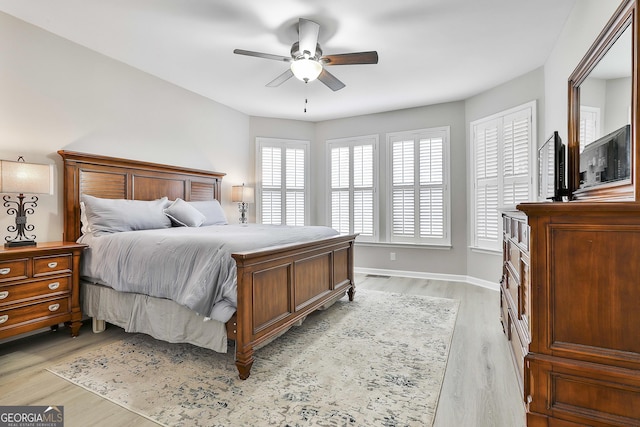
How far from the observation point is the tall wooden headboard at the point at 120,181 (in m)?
3.08

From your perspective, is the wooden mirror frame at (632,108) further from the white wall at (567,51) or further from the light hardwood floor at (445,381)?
the light hardwood floor at (445,381)

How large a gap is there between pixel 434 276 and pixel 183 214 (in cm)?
388

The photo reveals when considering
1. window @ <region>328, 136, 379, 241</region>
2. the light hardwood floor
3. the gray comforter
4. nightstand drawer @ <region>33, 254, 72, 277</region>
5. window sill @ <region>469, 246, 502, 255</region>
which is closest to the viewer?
the light hardwood floor

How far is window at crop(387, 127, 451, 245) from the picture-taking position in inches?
196

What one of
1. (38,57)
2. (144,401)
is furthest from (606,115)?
(38,57)

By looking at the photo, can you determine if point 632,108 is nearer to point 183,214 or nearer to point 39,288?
point 183,214

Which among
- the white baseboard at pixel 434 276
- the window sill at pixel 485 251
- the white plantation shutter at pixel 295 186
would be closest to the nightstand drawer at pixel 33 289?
the white plantation shutter at pixel 295 186

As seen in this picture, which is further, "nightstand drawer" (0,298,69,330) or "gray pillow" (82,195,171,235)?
"gray pillow" (82,195,171,235)

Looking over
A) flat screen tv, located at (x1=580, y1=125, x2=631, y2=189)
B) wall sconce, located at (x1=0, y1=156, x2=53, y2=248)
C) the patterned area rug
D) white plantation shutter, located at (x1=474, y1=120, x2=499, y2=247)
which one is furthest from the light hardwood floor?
white plantation shutter, located at (x1=474, y1=120, x2=499, y2=247)

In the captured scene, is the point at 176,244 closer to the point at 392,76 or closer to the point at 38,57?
the point at 38,57

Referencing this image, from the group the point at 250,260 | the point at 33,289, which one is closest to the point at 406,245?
the point at 250,260

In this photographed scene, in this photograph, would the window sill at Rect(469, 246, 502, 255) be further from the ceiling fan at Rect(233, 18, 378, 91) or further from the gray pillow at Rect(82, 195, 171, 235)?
the gray pillow at Rect(82, 195, 171, 235)

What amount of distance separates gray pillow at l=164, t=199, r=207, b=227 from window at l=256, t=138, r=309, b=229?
6.44ft

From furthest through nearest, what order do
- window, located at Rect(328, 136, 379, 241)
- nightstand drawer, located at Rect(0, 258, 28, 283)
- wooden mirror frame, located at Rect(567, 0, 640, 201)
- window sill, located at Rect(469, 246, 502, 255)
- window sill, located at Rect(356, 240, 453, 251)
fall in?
window, located at Rect(328, 136, 379, 241) → window sill, located at Rect(356, 240, 453, 251) → window sill, located at Rect(469, 246, 502, 255) → nightstand drawer, located at Rect(0, 258, 28, 283) → wooden mirror frame, located at Rect(567, 0, 640, 201)
